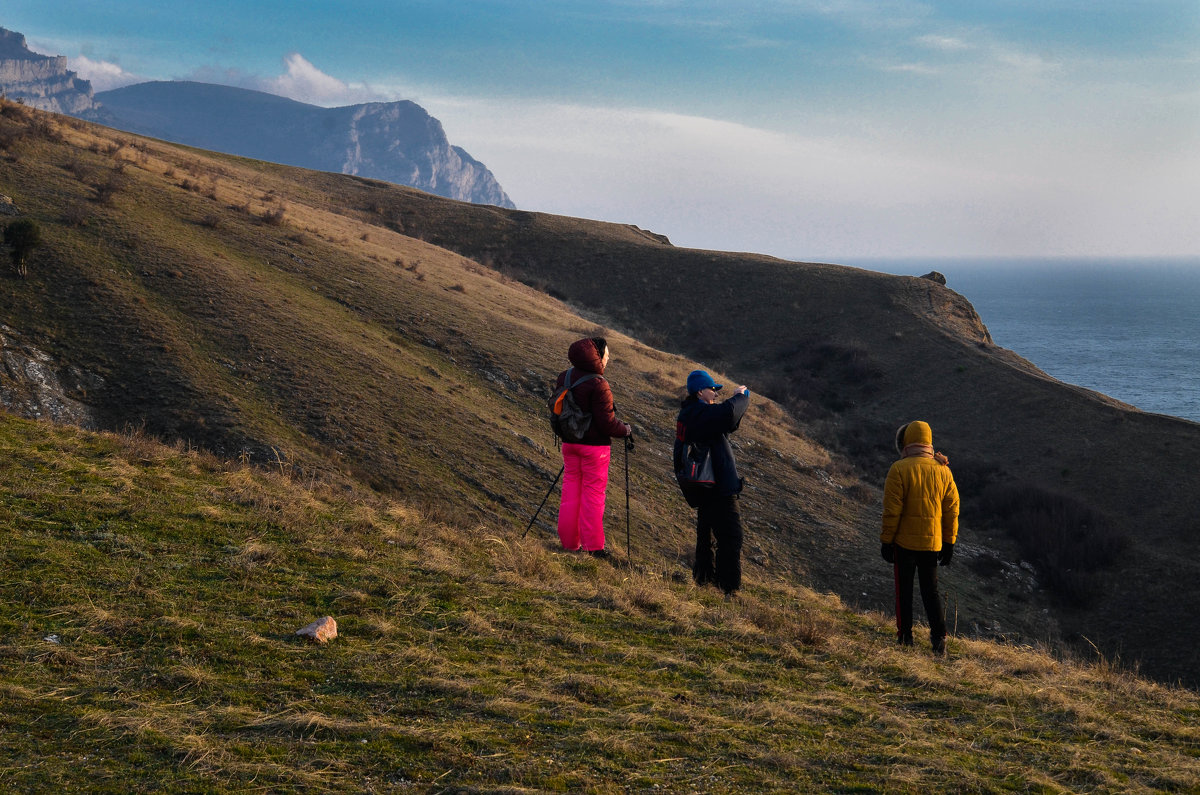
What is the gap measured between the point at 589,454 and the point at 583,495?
55 centimetres

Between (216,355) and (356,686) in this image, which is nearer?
(356,686)

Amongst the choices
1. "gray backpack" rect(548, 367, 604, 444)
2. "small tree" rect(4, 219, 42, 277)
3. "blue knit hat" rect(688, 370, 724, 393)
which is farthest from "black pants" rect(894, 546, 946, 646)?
"small tree" rect(4, 219, 42, 277)

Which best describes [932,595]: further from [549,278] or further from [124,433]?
[549,278]

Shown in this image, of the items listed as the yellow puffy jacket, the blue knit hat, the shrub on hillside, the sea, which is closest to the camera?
the yellow puffy jacket

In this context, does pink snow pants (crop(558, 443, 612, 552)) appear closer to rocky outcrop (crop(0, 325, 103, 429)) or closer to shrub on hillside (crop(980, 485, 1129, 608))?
rocky outcrop (crop(0, 325, 103, 429))

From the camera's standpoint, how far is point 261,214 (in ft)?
77.8

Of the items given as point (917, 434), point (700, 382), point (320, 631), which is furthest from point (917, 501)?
point (320, 631)

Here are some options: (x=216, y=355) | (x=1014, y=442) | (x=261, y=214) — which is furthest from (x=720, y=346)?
(x=216, y=355)

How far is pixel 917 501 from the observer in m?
7.25

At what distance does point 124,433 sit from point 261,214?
1595cm

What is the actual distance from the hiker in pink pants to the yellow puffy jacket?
2.81 meters

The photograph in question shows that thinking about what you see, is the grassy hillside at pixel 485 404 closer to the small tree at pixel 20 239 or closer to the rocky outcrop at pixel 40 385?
the rocky outcrop at pixel 40 385

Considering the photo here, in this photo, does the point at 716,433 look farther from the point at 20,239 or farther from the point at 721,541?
Answer: the point at 20,239

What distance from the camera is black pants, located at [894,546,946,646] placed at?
288 inches
